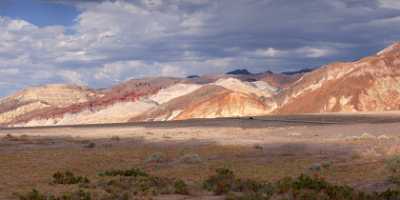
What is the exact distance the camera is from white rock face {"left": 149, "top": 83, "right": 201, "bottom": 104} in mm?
148750

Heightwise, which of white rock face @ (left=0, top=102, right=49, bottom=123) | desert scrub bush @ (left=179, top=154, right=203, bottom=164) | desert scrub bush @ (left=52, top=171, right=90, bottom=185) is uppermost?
white rock face @ (left=0, top=102, right=49, bottom=123)

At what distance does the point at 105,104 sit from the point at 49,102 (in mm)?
49423

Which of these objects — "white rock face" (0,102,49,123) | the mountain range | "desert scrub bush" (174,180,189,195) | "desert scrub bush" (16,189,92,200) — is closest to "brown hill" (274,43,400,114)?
the mountain range

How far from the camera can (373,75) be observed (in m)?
105

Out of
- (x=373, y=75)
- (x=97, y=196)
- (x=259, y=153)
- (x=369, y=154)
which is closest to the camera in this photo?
(x=97, y=196)

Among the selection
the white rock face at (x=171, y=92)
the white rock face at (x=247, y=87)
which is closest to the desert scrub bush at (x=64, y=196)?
the white rock face at (x=247, y=87)

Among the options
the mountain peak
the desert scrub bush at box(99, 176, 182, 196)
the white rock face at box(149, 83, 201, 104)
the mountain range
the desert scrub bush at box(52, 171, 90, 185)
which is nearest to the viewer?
the desert scrub bush at box(99, 176, 182, 196)

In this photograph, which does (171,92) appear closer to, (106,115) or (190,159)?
(106,115)

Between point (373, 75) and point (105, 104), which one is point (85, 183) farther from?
point (105, 104)

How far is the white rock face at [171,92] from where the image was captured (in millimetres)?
148750

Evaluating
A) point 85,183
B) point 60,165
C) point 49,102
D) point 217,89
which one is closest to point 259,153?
point 60,165

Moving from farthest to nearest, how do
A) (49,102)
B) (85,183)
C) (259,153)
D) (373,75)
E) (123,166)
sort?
1. (49,102)
2. (373,75)
3. (259,153)
4. (123,166)
5. (85,183)

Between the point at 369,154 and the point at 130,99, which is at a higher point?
the point at 130,99

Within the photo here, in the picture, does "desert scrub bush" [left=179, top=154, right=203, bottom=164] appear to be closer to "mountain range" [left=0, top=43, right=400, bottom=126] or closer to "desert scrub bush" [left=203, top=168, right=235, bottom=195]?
"desert scrub bush" [left=203, top=168, right=235, bottom=195]
